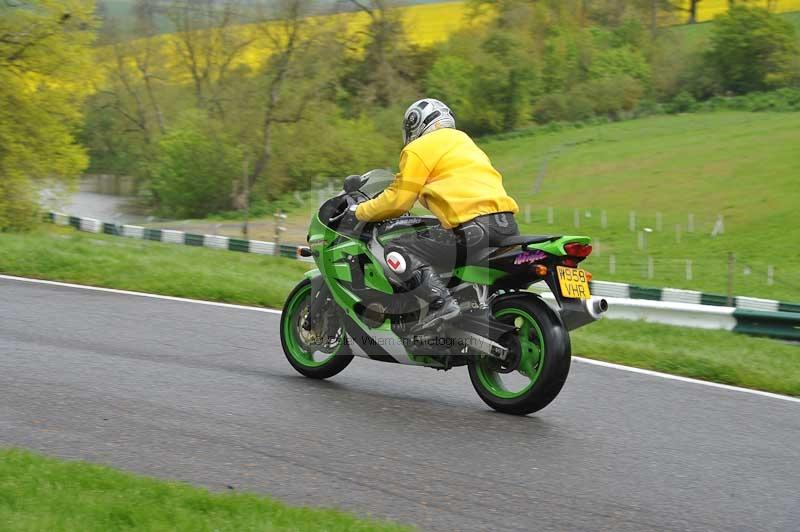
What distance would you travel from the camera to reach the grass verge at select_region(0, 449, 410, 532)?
4242 mm

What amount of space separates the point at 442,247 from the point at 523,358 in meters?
0.90

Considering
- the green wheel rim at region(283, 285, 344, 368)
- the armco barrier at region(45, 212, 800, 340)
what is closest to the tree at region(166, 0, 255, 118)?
the armco barrier at region(45, 212, 800, 340)

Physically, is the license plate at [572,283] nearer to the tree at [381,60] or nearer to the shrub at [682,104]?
the tree at [381,60]

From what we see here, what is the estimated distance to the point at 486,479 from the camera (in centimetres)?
526

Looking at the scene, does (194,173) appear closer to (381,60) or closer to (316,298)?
(381,60)

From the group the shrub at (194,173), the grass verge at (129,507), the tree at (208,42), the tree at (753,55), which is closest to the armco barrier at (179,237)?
the shrub at (194,173)

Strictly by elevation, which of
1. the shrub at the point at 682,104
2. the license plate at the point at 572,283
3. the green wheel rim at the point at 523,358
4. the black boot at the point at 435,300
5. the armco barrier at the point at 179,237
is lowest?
the armco barrier at the point at 179,237

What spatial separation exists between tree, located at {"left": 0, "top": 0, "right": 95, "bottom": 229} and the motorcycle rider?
2605cm

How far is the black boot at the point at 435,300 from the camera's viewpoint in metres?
6.66

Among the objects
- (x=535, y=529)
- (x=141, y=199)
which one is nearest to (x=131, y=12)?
(x=141, y=199)

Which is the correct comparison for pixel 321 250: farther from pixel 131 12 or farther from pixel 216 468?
pixel 131 12

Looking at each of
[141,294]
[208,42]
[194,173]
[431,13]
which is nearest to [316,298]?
[141,294]

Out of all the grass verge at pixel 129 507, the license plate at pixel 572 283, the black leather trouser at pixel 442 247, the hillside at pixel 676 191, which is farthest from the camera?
the hillside at pixel 676 191

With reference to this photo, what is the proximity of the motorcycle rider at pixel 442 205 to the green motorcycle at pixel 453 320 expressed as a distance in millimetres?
93
